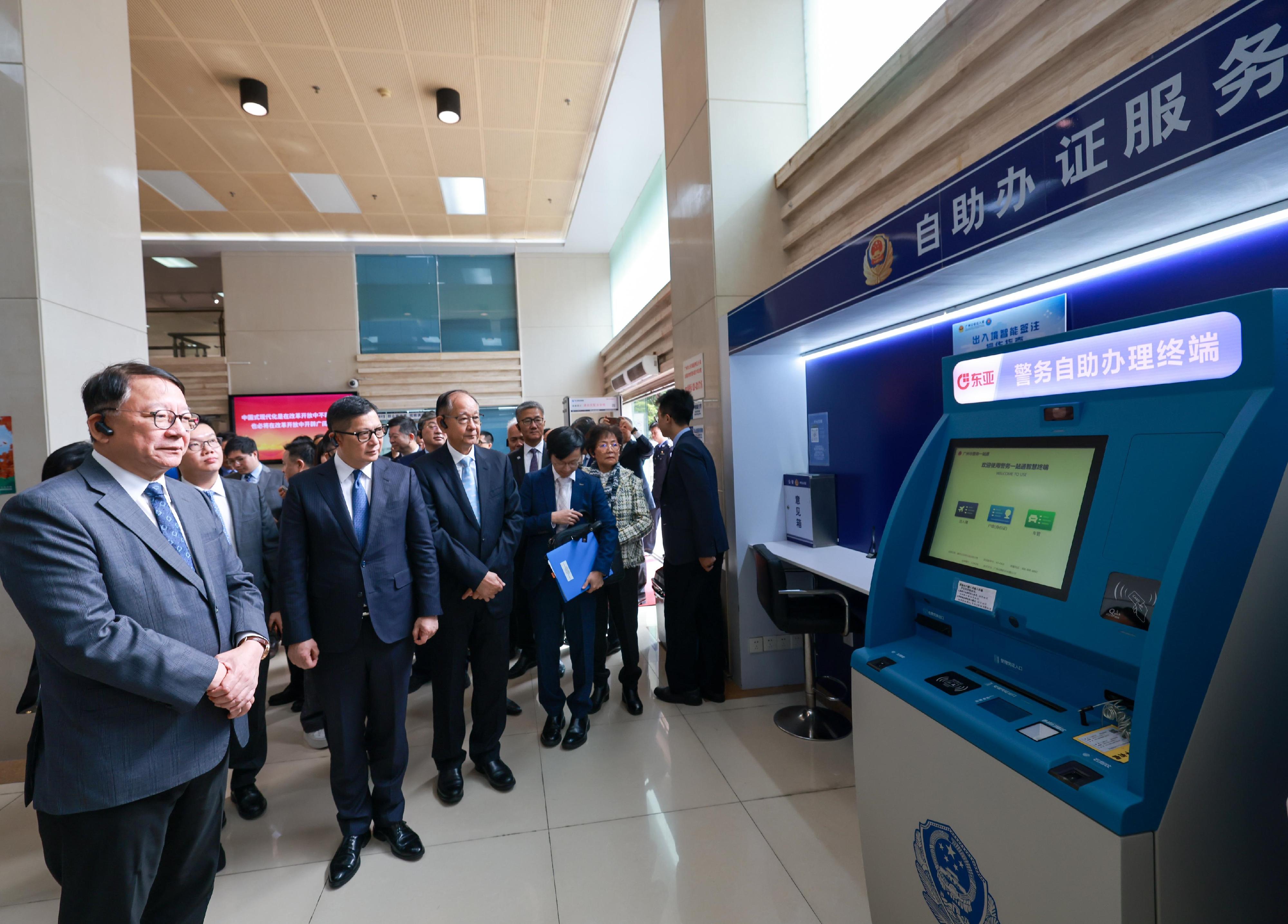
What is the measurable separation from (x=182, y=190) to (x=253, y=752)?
7.68 metres

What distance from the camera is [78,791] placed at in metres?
1.29

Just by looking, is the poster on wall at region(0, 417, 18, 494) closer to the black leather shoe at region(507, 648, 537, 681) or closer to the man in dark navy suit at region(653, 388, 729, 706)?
the black leather shoe at region(507, 648, 537, 681)

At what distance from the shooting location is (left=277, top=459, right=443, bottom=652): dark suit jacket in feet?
7.01

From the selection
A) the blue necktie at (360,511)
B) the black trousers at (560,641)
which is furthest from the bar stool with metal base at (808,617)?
the blue necktie at (360,511)

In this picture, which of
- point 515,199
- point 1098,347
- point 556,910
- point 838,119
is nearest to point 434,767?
point 556,910

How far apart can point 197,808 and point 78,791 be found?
29 centimetres

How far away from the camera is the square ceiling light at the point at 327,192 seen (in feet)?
23.5

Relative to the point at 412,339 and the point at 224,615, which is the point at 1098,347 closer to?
the point at 224,615

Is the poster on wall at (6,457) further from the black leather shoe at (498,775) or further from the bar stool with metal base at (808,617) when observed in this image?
the bar stool with metal base at (808,617)

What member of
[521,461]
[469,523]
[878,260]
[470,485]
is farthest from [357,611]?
[521,461]

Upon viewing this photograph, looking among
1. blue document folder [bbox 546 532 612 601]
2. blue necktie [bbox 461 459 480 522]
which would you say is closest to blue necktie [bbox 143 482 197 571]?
blue necktie [bbox 461 459 480 522]

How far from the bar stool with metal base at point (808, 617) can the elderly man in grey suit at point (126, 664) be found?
2.15 m

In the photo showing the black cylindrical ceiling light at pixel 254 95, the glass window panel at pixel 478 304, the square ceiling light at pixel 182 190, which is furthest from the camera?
the glass window panel at pixel 478 304

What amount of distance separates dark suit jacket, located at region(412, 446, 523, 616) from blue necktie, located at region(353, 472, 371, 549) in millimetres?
290
